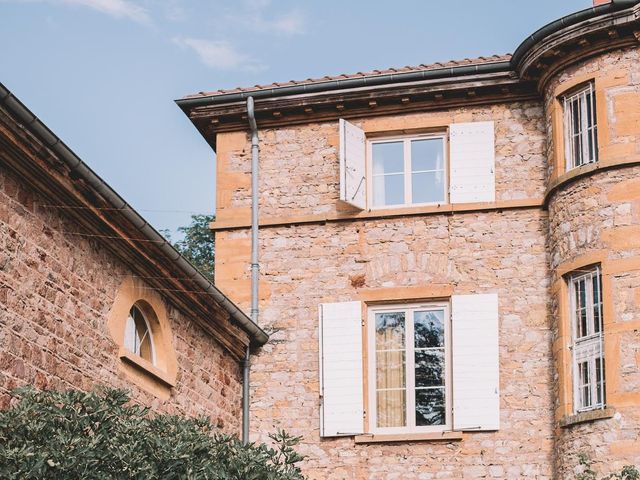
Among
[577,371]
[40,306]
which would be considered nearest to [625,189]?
[577,371]

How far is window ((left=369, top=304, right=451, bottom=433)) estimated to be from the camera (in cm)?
1753

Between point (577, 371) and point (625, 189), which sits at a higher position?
point (625, 189)

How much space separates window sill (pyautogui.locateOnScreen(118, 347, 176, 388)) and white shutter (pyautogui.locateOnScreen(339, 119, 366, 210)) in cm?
408

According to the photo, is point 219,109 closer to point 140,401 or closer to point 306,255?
point 306,255

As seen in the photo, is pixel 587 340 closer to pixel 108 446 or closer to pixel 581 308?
pixel 581 308

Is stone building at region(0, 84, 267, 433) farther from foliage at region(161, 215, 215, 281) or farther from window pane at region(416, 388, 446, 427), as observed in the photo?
foliage at region(161, 215, 215, 281)

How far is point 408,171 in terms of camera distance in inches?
726

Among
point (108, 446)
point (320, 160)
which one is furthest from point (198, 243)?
point (108, 446)

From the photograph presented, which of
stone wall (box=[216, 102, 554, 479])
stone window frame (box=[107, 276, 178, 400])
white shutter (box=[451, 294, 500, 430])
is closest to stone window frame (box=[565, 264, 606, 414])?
stone wall (box=[216, 102, 554, 479])

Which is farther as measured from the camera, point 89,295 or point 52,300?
point 89,295

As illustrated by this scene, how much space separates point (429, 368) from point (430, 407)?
0.51 m

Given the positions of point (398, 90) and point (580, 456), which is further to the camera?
point (398, 90)

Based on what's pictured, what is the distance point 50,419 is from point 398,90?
8992 millimetres

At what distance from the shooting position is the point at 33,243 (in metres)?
12.4
